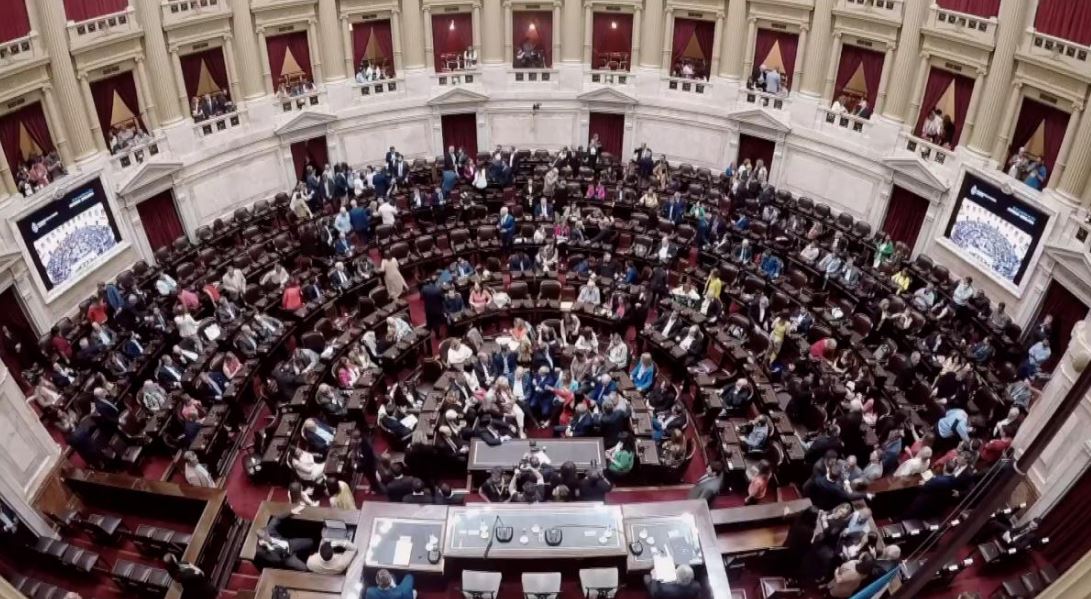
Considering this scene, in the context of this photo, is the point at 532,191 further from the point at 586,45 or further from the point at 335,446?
the point at 335,446

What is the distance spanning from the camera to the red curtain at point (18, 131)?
16312 mm

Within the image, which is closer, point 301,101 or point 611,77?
point 301,101

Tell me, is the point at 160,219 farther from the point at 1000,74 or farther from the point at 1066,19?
the point at 1066,19

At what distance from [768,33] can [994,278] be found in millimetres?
9933

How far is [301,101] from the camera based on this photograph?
22594 millimetres

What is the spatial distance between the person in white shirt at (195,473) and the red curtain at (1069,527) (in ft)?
47.5

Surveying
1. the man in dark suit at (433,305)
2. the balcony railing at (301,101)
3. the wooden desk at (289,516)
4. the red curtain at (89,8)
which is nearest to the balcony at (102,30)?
the red curtain at (89,8)

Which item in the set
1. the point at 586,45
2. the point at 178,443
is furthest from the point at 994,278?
the point at 178,443

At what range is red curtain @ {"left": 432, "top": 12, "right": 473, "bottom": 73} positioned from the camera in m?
23.9

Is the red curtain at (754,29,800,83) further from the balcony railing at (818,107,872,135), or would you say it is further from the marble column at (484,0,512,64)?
the marble column at (484,0,512,64)

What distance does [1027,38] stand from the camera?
16.7 m

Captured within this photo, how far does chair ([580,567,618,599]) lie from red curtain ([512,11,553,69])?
1897 centimetres

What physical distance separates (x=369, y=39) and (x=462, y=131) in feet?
14.2

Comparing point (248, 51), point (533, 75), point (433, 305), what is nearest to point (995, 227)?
point (433, 305)
